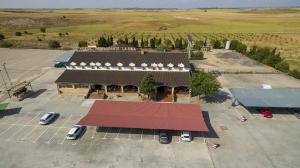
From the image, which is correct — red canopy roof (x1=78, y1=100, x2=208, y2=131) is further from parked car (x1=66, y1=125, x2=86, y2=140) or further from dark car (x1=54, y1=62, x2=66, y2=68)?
dark car (x1=54, y1=62, x2=66, y2=68)

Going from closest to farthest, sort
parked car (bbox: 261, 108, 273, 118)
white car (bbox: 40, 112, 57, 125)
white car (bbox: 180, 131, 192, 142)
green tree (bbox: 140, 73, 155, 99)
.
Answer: white car (bbox: 180, 131, 192, 142), white car (bbox: 40, 112, 57, 125), parked car (bbox: 261, 108, 273, 118), green tree (bbox: 140, 73, 155, 99)

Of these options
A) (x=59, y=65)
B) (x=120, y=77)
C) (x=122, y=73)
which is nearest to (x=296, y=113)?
(x=120, y=77)

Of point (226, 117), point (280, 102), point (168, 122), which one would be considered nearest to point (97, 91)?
point (168, 122)

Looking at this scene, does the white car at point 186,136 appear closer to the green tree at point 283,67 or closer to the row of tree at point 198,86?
the row of tree at point 198,86

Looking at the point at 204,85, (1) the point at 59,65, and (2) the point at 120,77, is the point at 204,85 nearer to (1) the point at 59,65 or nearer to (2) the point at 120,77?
(2) the point at 120,77

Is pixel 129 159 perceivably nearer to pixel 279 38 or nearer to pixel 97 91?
pixel 97 91

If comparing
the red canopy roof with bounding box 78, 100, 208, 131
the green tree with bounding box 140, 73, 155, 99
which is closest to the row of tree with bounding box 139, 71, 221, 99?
the green tree with bounding box 140, 73, 155, 99
